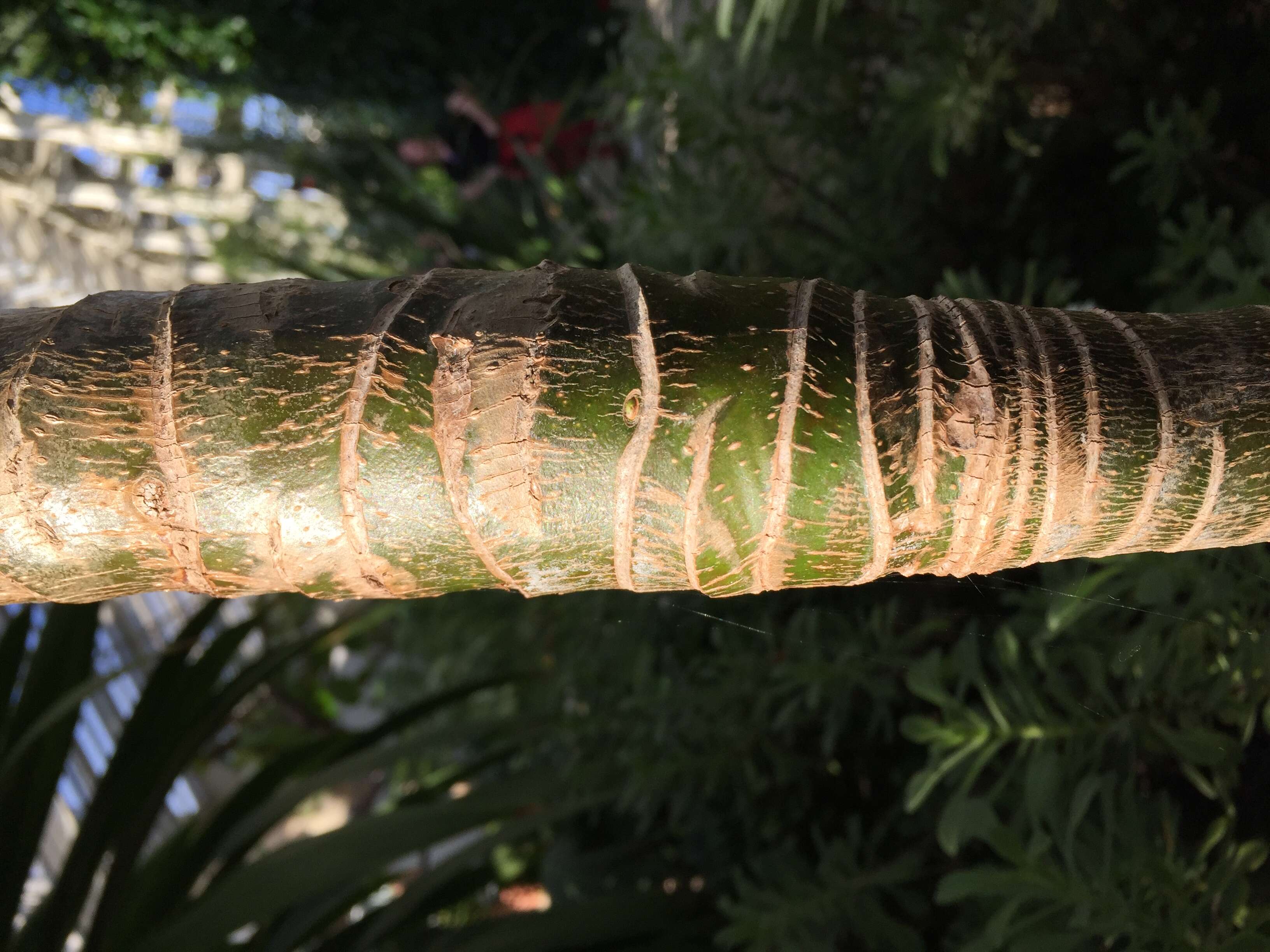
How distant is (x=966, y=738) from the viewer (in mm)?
914

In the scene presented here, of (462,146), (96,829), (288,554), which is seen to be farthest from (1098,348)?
(462,146)

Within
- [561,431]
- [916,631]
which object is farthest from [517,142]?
[561,431]

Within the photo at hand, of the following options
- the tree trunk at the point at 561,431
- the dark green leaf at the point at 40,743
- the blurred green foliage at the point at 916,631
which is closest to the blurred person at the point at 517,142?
the blurred green foliage at the point at 916,631

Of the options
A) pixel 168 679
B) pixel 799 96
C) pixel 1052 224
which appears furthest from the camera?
pixel 799 96

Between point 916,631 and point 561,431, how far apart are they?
800 mm

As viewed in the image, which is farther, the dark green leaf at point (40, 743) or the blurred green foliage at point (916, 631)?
the dark green leaf at point (40, 743)

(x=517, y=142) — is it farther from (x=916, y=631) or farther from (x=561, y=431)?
(x=561, y=431)

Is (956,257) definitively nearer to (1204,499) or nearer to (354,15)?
(1204,499)

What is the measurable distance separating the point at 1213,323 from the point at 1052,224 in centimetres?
102

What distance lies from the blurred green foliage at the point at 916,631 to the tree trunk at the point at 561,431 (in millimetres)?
258

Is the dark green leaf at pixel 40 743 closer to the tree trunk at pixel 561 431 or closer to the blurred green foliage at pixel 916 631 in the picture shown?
the blurred green foliage at pixel 916 631

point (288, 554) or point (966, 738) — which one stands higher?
point (288, 554)

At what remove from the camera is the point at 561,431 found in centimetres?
43

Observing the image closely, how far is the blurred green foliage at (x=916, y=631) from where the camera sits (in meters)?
0.88
